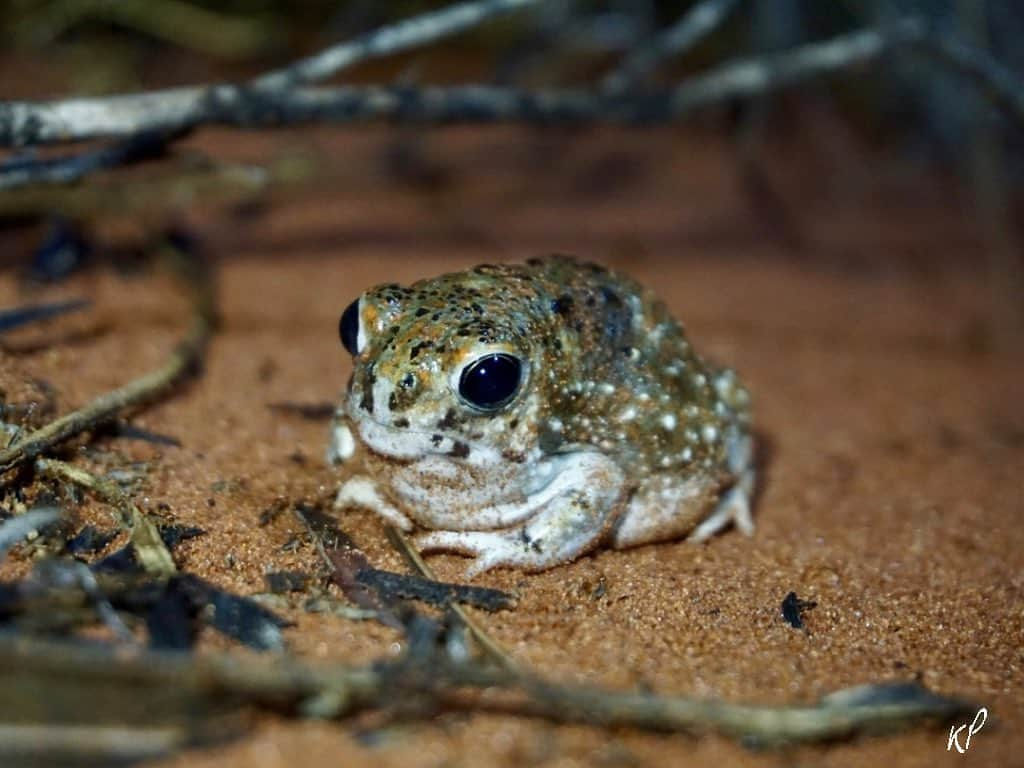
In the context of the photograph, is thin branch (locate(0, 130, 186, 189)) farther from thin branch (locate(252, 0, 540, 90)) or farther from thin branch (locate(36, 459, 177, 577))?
thin branch (locate(36, 459, 177, 577))

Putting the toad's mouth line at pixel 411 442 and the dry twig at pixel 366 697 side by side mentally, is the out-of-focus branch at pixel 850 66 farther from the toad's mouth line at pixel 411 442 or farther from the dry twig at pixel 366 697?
the dry twig at pixel 366 697

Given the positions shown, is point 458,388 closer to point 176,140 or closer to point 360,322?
point 360,322

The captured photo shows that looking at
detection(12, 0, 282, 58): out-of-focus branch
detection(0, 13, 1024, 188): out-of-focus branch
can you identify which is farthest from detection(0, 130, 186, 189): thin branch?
detection(12, 0, 282, 58): out-of-focus branch

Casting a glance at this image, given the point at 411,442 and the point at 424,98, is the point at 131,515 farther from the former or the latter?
the point at 424,98

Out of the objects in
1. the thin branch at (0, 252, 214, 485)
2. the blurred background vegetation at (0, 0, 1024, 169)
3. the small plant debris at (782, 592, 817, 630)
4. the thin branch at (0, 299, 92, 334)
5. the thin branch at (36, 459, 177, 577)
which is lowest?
the small plant debris at (782, 592, 817, 630)

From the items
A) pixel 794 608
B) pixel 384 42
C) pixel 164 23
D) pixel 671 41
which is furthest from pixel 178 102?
pixel 164 23

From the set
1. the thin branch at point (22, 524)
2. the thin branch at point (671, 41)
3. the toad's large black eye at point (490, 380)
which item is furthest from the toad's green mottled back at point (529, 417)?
the thin branch at point (671, 41)
